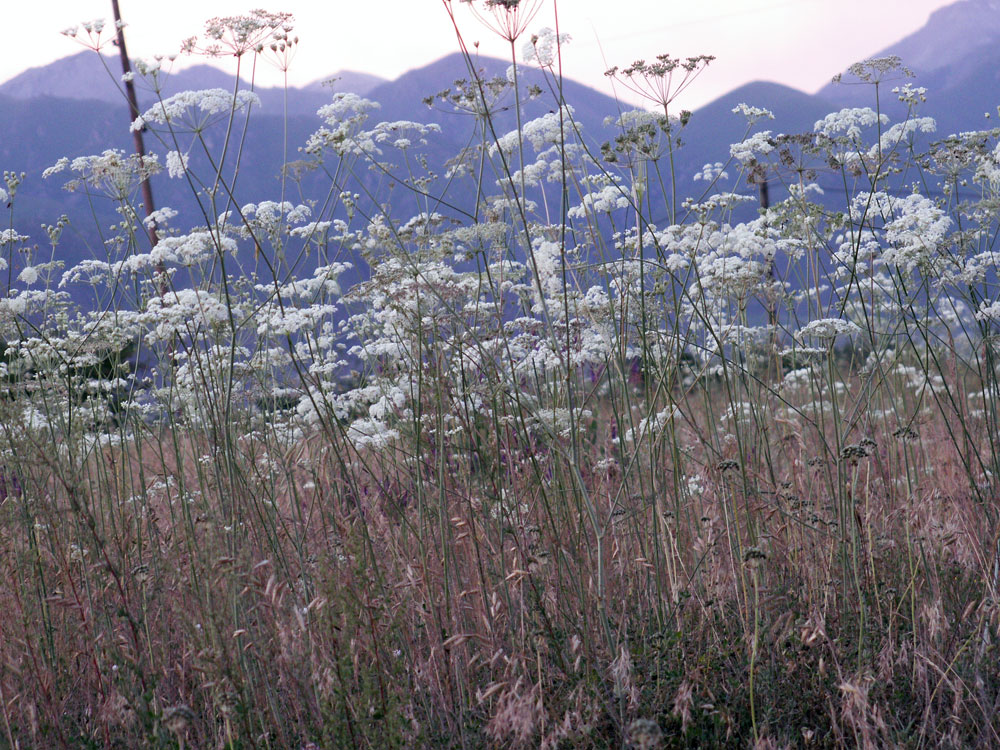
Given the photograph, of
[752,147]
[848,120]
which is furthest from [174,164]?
[848,120]

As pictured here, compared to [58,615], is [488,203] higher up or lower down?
higher up

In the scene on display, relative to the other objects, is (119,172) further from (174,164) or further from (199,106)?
(199,106)

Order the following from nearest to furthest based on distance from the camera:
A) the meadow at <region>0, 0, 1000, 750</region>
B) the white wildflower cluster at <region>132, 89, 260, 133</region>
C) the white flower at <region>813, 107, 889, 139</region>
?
the meadow at <region>0, 0, 1000, 750</region> → the white wildflower cluster at <region>132, 89, 260, 133</region> → the white flower at <region>813, 107, 889, 139</region>

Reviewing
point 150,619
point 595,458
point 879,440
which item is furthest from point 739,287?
point 150,619

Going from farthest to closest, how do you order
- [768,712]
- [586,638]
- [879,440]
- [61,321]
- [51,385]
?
1. [61,321]
2. [879,440]
3. [51,385]
4. [586,638]
5. [768,712]

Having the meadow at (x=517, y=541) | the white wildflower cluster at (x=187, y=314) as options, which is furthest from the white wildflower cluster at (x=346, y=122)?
the white wildflower cluster at (x=187, y=314)

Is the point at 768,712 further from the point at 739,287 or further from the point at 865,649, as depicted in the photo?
the point at 739,287

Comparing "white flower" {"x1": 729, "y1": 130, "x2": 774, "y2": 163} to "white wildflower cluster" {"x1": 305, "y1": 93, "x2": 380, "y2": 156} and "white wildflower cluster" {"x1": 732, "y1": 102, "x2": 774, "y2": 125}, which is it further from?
"white wildflower cluster" {"x1": 305, "y1": 93, "x2": 380, "y2": 156}

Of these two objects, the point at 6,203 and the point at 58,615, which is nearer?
the point at 58,615

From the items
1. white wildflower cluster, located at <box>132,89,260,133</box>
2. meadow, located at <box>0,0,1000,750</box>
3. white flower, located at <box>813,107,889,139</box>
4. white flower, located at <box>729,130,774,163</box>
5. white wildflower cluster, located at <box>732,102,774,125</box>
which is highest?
white wildflower cluster, located at <box>132,89,260,133</box>

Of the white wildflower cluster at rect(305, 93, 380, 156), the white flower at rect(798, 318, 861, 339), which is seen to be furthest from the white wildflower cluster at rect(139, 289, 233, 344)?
the white flower at rect(798, 318, 861, 339)

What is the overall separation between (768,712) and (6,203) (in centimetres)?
434

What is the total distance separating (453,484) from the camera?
3.13 meters

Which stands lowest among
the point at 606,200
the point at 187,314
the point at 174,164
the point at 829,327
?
the point at 829,327
